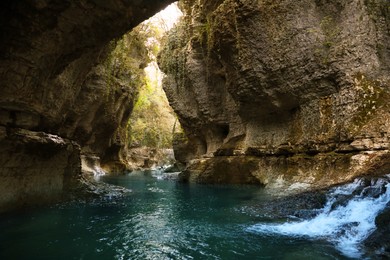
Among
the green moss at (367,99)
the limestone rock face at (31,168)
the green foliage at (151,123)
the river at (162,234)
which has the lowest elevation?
the river at (162,234)

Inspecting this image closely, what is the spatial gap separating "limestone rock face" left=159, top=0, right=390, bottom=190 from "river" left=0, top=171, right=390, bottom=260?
11.6 ft

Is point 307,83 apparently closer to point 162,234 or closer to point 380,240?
point 380,240

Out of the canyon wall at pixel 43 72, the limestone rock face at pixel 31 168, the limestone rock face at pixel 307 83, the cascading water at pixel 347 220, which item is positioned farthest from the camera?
the limestone rock face at pixel 307 83

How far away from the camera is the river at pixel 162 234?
19.5ft

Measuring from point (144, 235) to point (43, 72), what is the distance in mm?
5137

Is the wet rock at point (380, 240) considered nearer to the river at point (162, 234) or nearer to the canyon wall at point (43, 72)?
the river at point (162, 234)

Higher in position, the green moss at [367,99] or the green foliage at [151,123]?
the green foliage at [151,123]

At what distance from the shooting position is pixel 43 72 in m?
8.67

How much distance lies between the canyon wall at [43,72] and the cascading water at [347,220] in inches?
251

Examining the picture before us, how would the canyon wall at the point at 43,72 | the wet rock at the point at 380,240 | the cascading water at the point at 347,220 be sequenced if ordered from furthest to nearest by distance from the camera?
1. the canyon wall at the point at 43,72
2. the cascading water at the point at 347,220
3. the wet rock at the point at 380,240

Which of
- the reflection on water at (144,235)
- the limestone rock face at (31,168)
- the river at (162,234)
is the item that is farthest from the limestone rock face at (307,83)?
the limestone rock face at (31,168)

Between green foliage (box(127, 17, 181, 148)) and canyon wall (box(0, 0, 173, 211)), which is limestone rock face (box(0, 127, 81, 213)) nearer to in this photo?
canyon wall (box(0, 0, 173, 211))

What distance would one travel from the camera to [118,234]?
7.33 m

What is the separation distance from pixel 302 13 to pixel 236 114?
7.39 meters
